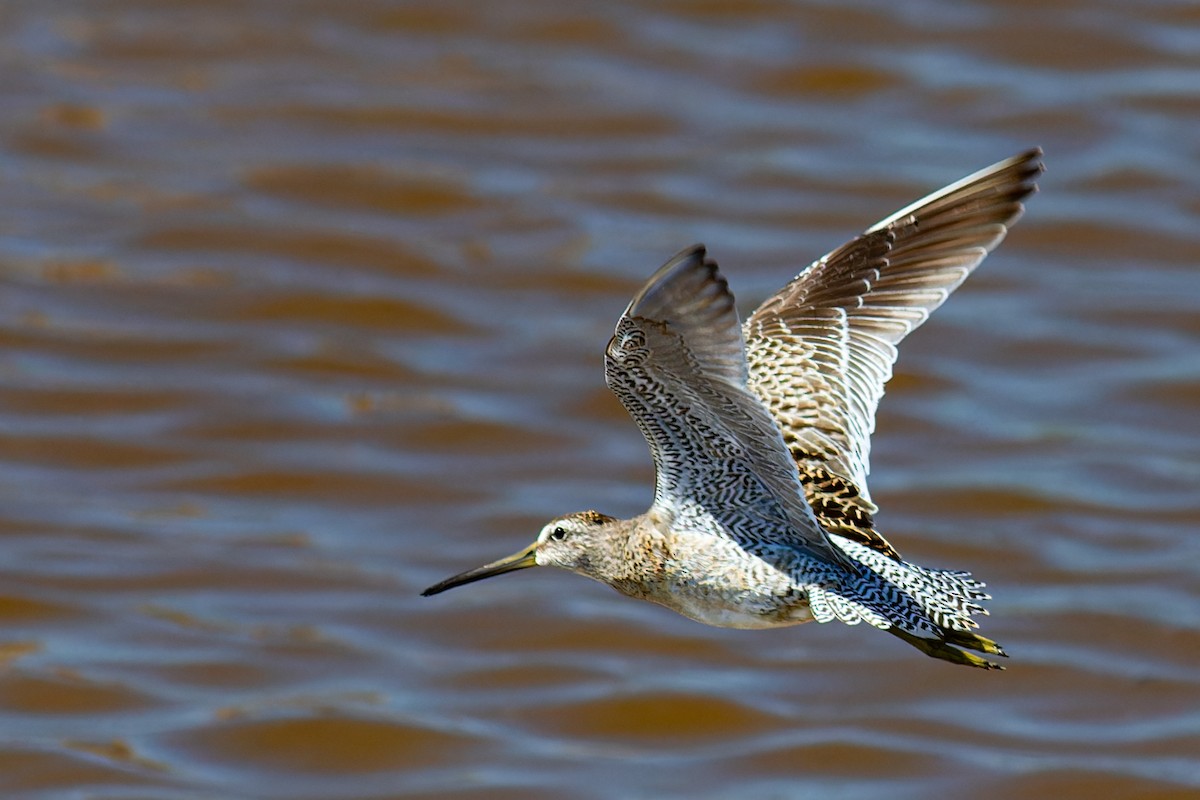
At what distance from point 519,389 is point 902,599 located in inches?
235

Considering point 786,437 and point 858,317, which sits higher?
point 858,317

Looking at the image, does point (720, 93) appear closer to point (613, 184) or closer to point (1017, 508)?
point (613, 184)

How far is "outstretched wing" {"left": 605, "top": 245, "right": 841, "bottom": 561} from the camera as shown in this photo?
15.0ft

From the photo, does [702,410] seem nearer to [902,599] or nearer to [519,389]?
[902,599]

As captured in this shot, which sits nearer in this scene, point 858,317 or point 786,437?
point 786,437

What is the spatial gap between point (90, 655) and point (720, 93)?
577 cm

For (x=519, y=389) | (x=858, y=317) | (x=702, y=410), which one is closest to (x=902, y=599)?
(x=702, y=410)

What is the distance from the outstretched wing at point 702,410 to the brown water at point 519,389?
3.40 m

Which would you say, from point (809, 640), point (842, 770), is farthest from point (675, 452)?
point (809, 640)

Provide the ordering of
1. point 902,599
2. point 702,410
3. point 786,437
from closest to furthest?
1. point 702,410
2. point 902,599
3. point 786,437

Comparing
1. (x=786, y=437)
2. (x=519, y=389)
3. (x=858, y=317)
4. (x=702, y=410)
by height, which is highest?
(x=519, y=389)

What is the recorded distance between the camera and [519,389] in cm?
1109

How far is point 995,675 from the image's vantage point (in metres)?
9.58

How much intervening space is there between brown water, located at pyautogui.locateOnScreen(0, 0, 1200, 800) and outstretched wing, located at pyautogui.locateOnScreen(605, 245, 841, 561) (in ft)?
11.2
